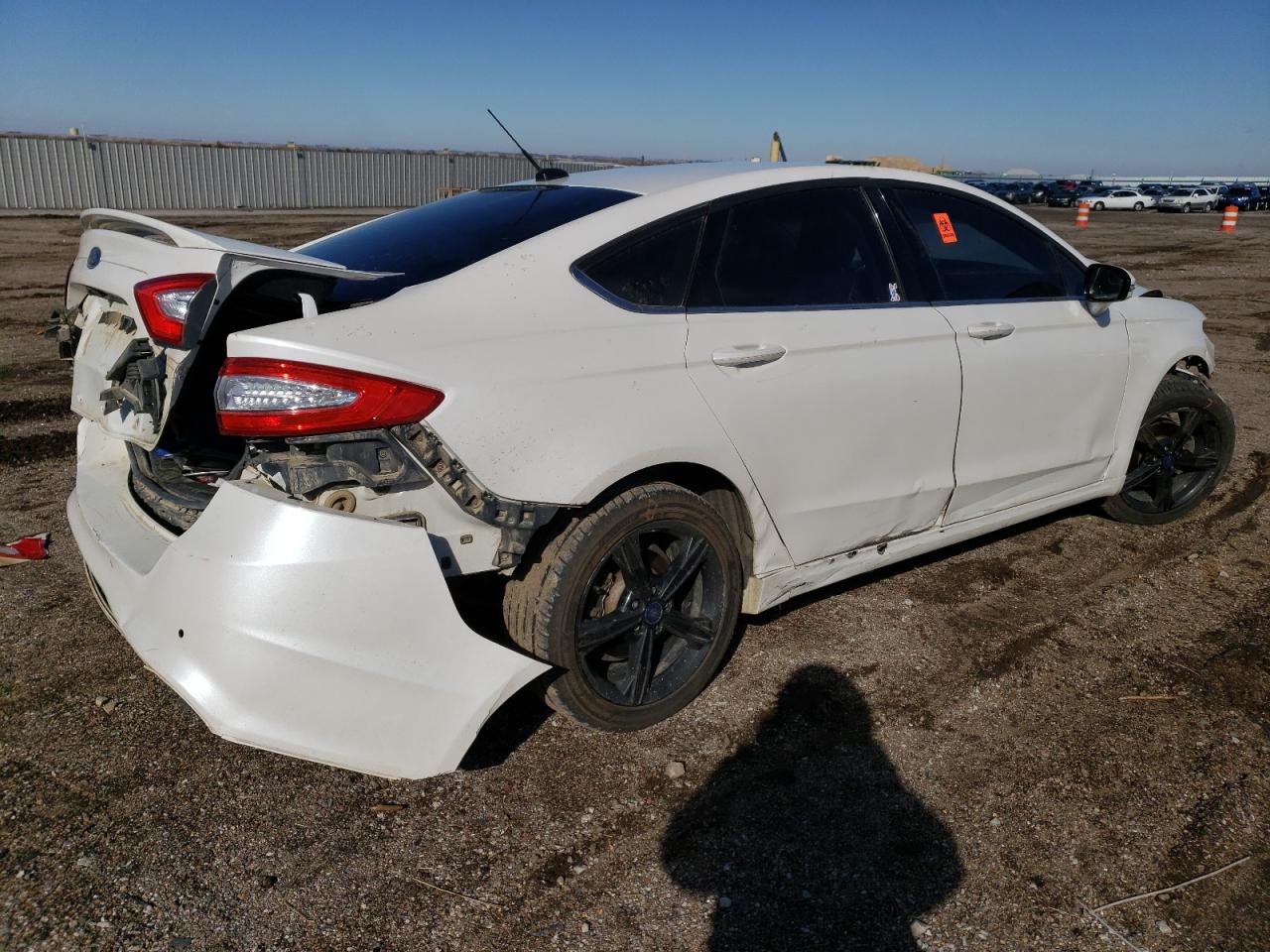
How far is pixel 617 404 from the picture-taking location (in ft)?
8.84

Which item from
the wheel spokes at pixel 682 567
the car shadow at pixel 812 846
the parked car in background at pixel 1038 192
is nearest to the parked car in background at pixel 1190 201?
the parked car in background at pixel 1038 192

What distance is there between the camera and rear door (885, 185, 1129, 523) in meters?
3.63

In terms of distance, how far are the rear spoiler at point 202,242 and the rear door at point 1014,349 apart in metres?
A: 2.04

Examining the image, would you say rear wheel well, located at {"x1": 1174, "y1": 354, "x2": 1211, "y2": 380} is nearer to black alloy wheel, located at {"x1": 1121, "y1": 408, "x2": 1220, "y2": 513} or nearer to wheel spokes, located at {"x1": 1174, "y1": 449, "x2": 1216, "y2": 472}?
black alloy wheel, located at {"x1": 1121, "y1": 408, "x2": 1220, "y2": 513}

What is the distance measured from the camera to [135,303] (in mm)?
2805

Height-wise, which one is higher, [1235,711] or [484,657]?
[484,657]

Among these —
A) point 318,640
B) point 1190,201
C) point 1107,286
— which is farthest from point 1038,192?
point 318,640

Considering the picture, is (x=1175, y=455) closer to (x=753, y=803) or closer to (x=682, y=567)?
(x=682, y=567)

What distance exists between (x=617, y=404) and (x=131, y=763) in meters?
1.78

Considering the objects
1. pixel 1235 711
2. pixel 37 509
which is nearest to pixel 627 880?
pixel 1235 711

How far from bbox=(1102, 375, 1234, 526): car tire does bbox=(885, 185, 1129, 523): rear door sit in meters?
0.48

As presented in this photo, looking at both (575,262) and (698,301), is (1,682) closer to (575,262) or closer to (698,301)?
(575,262)

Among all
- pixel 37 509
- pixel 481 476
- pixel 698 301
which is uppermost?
pixel 698 301

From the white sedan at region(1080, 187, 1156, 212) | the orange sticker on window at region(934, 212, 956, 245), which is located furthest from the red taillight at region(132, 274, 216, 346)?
the white sedan at region(1080, 187, 1156, 212)
